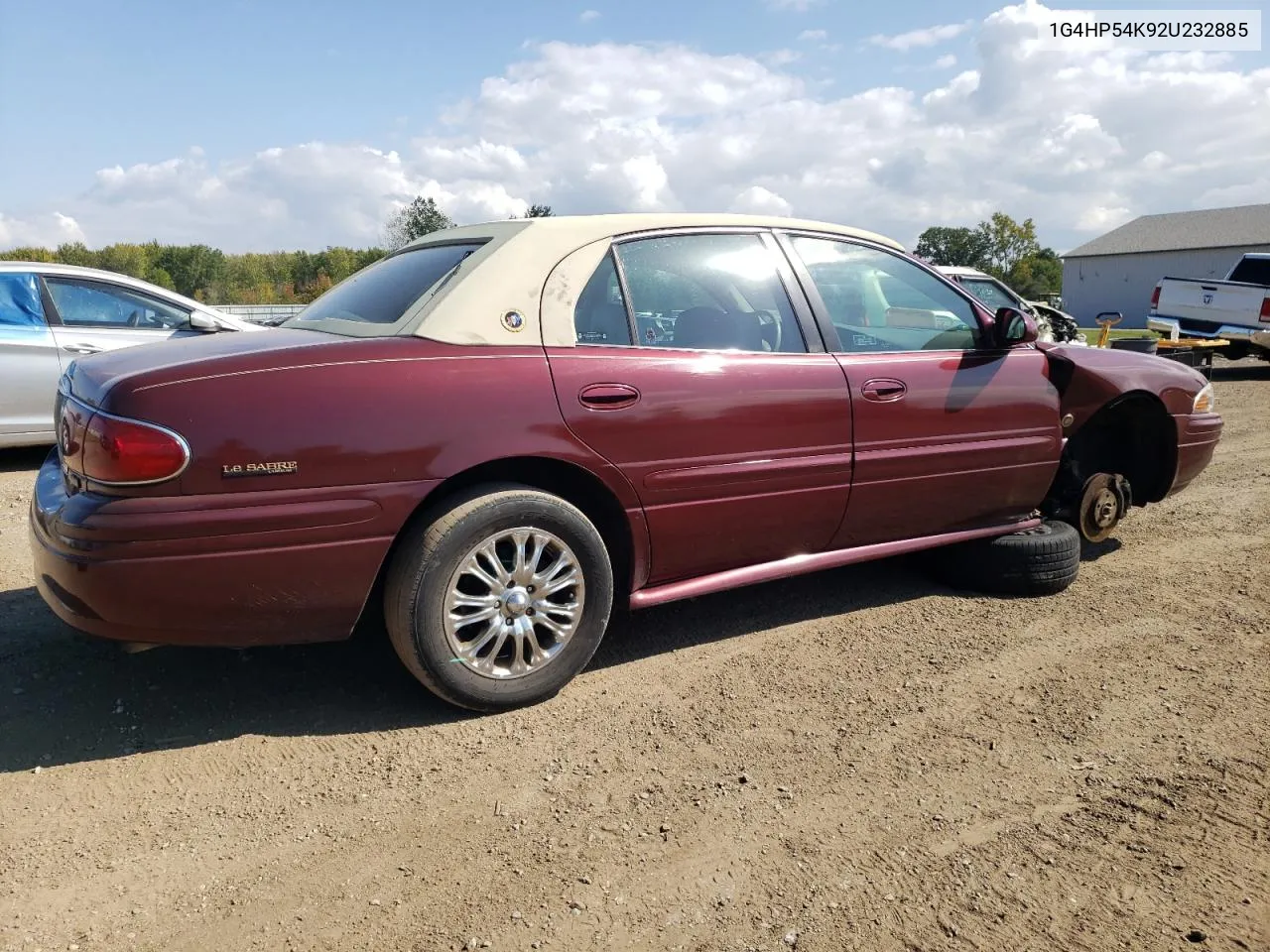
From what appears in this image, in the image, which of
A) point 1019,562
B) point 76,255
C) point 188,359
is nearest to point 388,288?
point 188,359

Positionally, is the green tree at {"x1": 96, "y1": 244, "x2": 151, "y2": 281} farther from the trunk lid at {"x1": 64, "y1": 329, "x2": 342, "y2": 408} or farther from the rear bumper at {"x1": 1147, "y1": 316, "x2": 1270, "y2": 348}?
the trunk lid at {"x1": 64, "y1": 329, "x2": 342, "y2": 408}

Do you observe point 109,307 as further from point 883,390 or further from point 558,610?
point 883,390

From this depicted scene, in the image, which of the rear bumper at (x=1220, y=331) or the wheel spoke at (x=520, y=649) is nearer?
the wheel spoke at (x=520, y=649)

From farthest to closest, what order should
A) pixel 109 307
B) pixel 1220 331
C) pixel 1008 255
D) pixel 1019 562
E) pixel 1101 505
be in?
pixel 1008 255 → pixel 1220 331 → pixel 109 307 → pixel 1101 505 → pixel 1019 562

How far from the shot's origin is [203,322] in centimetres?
712

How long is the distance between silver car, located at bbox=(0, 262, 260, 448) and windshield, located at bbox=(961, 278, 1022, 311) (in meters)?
7.45

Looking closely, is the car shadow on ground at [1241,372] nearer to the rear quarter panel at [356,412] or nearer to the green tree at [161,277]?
the rear quarter panel at [356,412]

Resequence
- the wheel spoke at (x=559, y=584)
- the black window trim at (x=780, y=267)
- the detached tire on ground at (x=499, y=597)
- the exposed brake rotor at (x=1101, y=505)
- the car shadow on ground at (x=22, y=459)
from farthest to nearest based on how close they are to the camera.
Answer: the car shadow on ground at (x=22, y=459) → the exposed brake rotor at (x=1101, y=505) → the black window trim at (x=780, y=267) → the wheel spoke at (x=559, y=584) → the detached tire on ground at (x=499, y=597)

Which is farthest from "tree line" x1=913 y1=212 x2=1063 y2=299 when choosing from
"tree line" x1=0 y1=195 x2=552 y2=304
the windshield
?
the windshield

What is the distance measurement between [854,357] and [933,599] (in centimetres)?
127

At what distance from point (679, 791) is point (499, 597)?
2.80 ft

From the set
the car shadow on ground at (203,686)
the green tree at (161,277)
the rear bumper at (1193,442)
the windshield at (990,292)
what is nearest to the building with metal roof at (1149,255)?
the windshield at (990,292)

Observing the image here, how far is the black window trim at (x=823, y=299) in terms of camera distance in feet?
12.7

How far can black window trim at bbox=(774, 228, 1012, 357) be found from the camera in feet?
12.7
